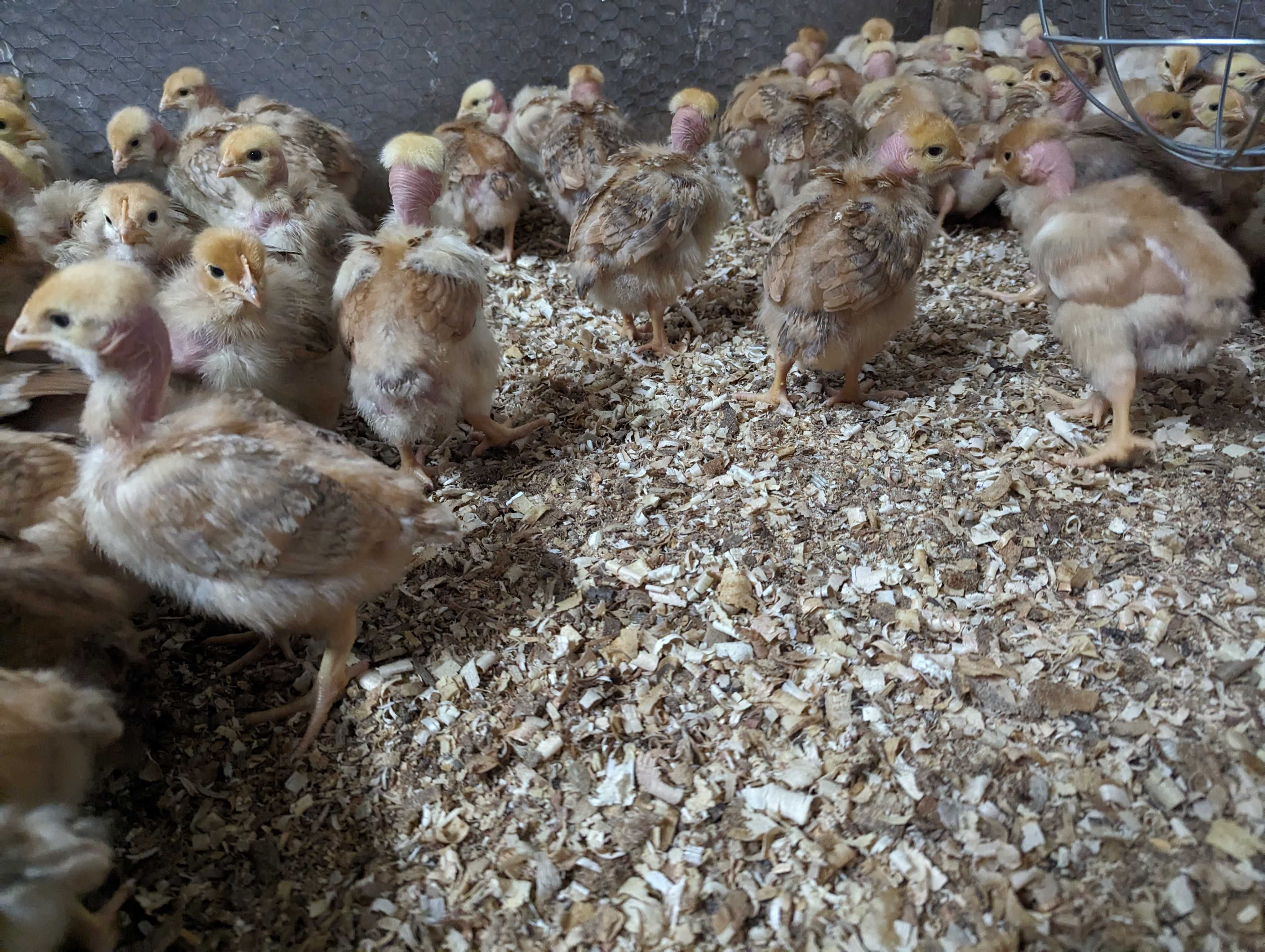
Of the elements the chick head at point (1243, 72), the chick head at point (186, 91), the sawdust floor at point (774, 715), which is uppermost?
the chick head at point (186, 91)

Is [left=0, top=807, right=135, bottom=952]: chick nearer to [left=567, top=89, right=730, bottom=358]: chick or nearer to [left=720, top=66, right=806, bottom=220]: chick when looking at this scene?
[left=567, top=89, right=730, bottom=358]: chick

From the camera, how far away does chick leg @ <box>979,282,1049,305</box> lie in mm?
3805

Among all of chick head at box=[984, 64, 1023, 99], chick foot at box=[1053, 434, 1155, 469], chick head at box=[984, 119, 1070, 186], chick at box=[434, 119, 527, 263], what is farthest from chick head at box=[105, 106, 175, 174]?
chick head at box=[984, 64, 1023, 99]

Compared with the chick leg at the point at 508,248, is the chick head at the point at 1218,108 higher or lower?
higher

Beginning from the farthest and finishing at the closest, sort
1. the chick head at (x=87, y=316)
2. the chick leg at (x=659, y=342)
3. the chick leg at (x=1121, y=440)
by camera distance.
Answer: the chick leg at (x=659, y=342) < the chick leg at (x=1121, y=440) < the chick head at (x=87, y=316)

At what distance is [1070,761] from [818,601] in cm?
78

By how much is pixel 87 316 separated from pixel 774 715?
2.02m

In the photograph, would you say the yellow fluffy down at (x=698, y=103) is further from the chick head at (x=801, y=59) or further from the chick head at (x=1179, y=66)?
the chick head at (x=1179, y=66)

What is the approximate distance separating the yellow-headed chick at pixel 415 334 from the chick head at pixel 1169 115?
3320mm

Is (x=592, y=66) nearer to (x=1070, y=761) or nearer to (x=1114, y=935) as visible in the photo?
(x=1070, y=761)

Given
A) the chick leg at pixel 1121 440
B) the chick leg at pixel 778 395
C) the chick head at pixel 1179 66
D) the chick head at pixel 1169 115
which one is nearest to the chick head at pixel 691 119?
the chick leg at pixel 778 395

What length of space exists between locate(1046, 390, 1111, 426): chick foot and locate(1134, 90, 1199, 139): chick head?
5.30ft

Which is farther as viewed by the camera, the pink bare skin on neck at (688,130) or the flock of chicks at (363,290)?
the pink bare skin on neck at (688,130)

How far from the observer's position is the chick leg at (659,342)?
12.0 feet
